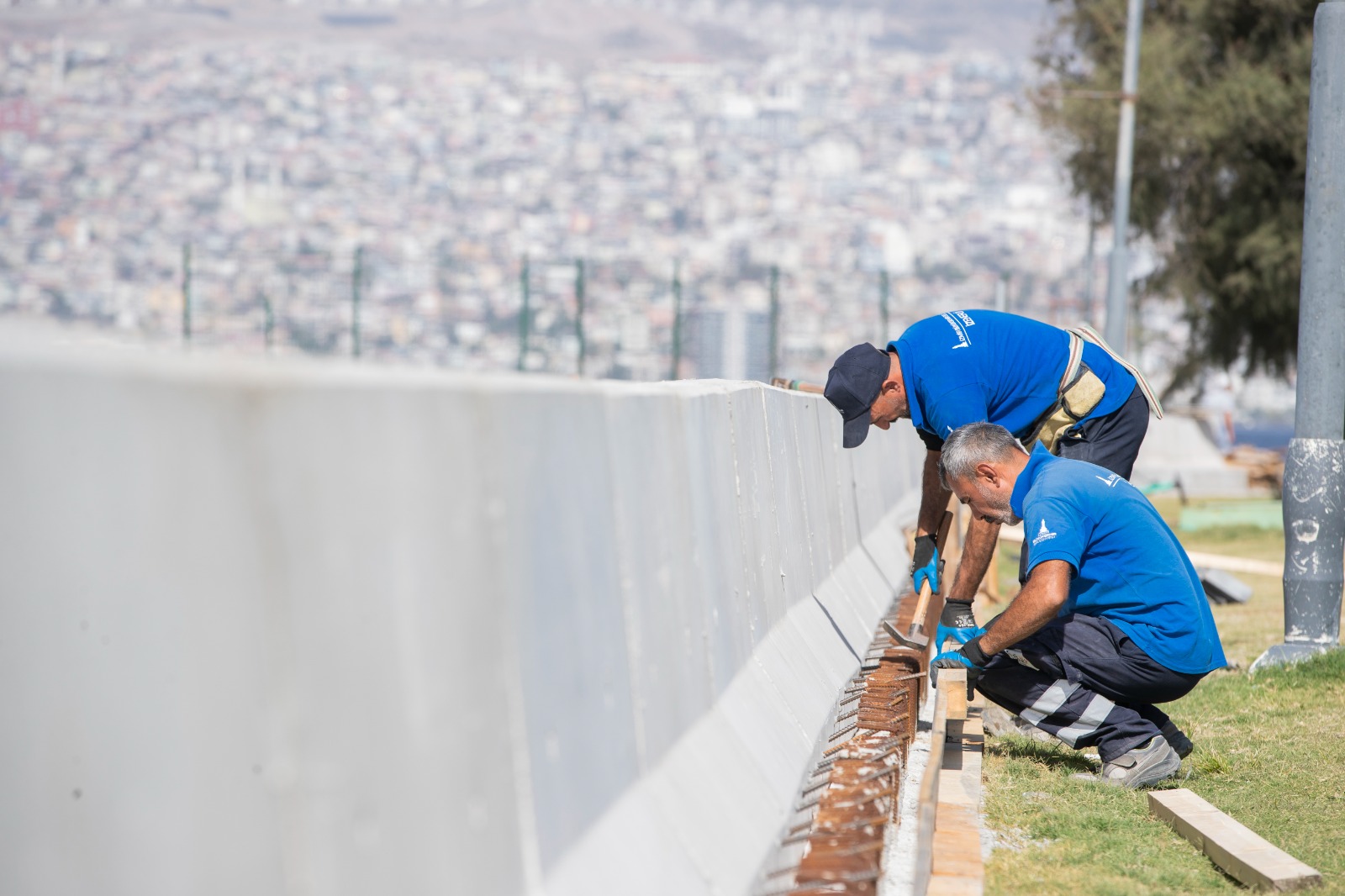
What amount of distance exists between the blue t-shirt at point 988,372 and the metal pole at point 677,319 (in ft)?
63.2

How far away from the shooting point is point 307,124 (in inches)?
4747

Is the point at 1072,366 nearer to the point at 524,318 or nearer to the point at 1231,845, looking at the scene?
the point at 1231,845

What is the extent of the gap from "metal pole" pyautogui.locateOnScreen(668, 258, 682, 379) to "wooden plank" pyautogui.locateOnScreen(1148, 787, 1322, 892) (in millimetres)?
20681

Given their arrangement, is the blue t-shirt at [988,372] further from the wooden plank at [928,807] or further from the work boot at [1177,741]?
the work boot at [1177,741]

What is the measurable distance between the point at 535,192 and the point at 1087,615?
123063 mm

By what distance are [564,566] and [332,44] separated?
490ft

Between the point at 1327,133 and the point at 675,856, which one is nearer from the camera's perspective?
the point at 675,856

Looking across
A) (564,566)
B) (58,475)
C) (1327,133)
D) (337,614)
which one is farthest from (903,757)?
(1327,133)

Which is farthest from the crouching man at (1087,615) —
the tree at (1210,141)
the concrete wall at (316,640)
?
the tree at (1210,141)

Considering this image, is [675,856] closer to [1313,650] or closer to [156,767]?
[156,767]

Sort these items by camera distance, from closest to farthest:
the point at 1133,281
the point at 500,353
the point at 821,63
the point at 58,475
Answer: the point at 58,475
the point at 500,353
the point at 1133,281
the point at 821,63

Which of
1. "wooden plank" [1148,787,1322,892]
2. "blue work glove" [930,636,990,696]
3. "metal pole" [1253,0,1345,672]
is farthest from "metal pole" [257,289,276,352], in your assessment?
"wooden plank" [1148,787,1322,892]

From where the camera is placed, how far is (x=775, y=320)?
2620cm

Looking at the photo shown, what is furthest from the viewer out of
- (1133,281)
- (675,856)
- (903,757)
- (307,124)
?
(307,124)
